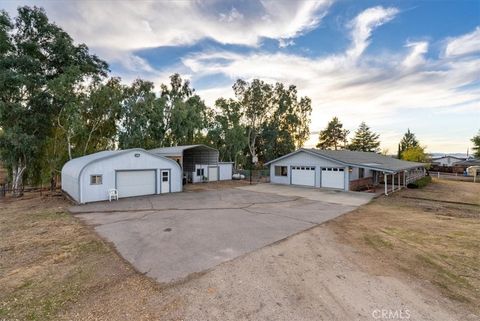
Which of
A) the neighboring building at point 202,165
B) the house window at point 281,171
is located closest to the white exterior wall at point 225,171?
the neighboring building at point 202,165

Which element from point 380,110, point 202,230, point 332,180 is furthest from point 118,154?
point 380,110

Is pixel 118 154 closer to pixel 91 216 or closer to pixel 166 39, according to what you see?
pixel 91 216

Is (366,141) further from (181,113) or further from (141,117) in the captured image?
(141,117)

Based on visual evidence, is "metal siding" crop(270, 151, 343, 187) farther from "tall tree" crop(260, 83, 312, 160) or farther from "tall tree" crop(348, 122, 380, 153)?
"tall tree" crop(348, 122, 380, 153)

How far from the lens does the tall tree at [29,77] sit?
1511cm

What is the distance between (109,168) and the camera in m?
13.8

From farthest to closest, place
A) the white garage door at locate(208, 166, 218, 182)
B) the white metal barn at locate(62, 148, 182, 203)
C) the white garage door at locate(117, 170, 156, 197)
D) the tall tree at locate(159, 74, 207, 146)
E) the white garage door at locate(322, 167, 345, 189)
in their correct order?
1. the tall tree at locate(159, 74, 207, 146)
2. the white garage door at locate(208, 166, 218, 182)
3. the white garage door at locate(322, 167, 345, 189)
4. the white garage door at locate(117, 170, 156, 197)
5. the white metal barn at locate(62, 148, 182, 203)

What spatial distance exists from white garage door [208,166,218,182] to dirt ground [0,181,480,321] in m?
16.8

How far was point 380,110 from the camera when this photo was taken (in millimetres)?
22484

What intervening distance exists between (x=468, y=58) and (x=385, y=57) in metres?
4.18

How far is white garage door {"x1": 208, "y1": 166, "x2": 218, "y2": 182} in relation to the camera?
969 inches

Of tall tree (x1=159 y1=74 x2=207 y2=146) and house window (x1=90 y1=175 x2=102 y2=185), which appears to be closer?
house window (x1=90 y1=175 x2=102 y2=185)

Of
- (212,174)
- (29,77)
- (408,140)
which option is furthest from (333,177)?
(408,140)

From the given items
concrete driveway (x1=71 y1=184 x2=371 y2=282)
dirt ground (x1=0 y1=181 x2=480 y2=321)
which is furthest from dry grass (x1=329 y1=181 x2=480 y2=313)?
concrete driveway (x1=71 y1=184 x2=371 y2=282)
